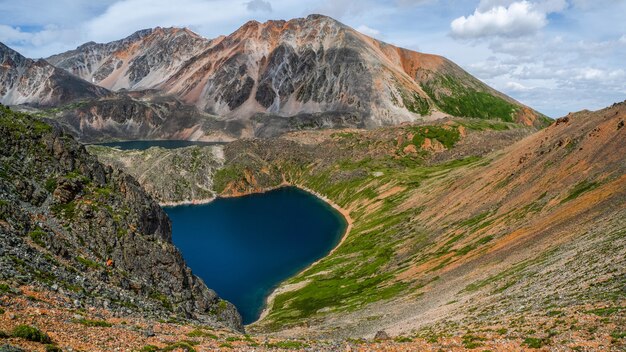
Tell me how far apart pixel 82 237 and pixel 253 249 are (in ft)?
341

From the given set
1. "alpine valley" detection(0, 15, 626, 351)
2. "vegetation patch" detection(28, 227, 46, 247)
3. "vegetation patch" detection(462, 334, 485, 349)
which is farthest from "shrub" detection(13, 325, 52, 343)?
"vegetation patch" detection(462, 334, 485, 349)

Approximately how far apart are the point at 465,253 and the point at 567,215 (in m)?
19.1

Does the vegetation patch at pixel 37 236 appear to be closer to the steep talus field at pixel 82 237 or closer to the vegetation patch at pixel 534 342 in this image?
the steep talus field at pixel 82 237

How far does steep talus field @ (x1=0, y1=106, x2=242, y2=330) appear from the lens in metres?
40.1

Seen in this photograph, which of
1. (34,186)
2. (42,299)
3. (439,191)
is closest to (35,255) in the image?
(42,299)

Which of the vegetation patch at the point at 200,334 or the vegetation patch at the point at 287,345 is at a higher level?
the vegetation patch at the point at 200,334

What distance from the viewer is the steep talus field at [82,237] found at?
132ft

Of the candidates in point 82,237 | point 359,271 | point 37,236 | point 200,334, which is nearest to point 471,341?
point 200,334

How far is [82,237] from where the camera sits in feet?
178

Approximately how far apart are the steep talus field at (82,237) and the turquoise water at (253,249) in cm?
4294

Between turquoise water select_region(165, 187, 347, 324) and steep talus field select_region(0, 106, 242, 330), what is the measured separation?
141 ft

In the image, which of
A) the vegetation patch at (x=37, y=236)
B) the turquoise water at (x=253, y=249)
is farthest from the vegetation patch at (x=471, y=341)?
the turquoise water at (x=253, y=249)

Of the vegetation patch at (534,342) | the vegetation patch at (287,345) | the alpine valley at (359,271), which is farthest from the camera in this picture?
the vegetation patch at (287,345)

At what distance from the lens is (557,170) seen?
96312mm
